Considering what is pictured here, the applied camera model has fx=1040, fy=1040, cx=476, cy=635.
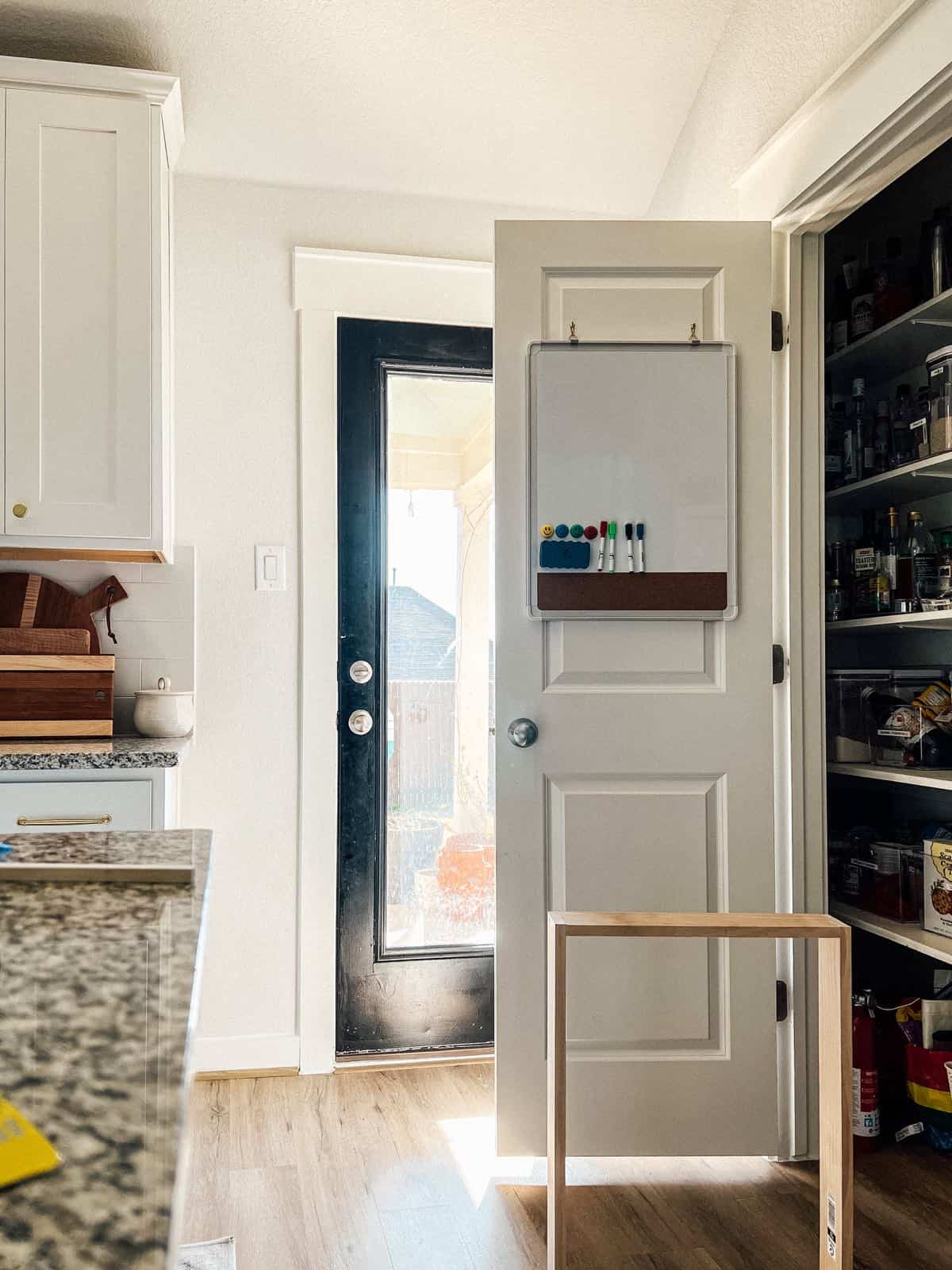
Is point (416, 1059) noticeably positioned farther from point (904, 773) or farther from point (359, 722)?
point (904, 773)

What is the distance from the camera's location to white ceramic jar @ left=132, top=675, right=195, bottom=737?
2455 mm

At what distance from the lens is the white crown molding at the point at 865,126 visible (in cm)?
175

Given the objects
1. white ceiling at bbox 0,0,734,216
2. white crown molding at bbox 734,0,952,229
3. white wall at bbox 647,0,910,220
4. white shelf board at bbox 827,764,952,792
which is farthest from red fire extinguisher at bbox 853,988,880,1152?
white ceiling at bbox 0,0,734,216

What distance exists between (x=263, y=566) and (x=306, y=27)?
1270 millimetres

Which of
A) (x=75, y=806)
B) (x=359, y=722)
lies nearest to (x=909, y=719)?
(x=359, y=722)

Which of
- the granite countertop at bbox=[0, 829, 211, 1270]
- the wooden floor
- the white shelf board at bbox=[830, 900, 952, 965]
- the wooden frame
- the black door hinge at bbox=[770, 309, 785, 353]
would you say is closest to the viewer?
the granite countertop at bbox=[0, 829, 211, 1270]

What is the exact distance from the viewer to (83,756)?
2.05 meters

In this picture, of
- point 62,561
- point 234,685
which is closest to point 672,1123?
point 234,685

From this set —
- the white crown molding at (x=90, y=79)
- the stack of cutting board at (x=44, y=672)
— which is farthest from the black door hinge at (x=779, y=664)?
the white crown molding at (x=90, y=79)

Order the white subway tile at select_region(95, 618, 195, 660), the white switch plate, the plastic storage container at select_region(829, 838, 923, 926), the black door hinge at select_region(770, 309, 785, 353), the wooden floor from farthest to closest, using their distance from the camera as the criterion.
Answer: the white switch plate
the white subway tile at select_region(95, 618, 195, 660)
the plastic storage container at select_region(829, 838, 923, 926)
the black door hinge at select_region(770, 309, 785, 353)
the wooden floor

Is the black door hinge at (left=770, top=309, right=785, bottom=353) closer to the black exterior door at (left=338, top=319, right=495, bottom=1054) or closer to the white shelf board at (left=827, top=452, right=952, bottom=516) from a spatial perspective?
the white shelf board at (left=827, top=452, right=952, bottom=516)

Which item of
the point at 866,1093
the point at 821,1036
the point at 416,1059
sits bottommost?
the point at 416,1059

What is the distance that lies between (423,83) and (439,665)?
1.47 metres

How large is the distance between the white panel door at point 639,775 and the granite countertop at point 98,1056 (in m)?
1.37
